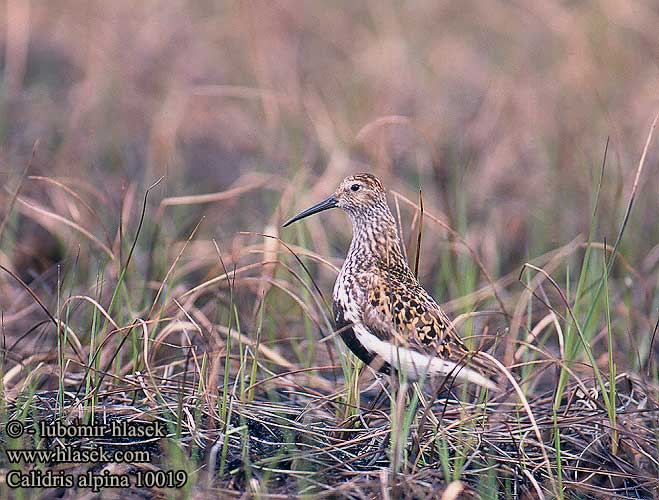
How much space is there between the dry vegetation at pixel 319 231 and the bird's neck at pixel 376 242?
0.24 meters

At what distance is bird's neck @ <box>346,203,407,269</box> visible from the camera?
3.97 meters

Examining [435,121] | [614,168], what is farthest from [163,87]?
[614,168]

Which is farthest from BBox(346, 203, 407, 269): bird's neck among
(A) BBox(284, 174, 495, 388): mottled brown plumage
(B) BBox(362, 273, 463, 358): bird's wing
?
(B) BBox(362, 273, 463, 358): bird's wing

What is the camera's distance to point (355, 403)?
3.84 metres

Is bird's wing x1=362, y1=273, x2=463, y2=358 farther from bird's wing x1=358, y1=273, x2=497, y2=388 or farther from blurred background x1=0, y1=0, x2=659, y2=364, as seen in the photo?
blurred background x1=0, y1=0, x2=659, y2=364

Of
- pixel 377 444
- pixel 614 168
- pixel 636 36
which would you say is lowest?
pixel 377 444

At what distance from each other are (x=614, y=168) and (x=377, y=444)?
3.79 metres

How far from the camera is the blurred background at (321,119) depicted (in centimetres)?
590

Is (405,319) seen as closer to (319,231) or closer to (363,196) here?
(363,196)

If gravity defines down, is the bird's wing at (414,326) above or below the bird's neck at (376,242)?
below

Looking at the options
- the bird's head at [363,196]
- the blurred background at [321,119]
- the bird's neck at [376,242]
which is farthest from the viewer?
the blurred background at [321,119]

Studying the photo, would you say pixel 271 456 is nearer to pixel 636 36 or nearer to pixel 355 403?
pixel 355 403

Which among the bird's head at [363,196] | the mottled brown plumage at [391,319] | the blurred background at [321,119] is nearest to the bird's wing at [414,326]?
the mottled brown plumage at [391,319]

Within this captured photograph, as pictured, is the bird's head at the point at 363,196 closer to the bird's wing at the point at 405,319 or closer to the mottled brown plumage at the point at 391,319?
the mottled brown plumage at the point at 391,319
